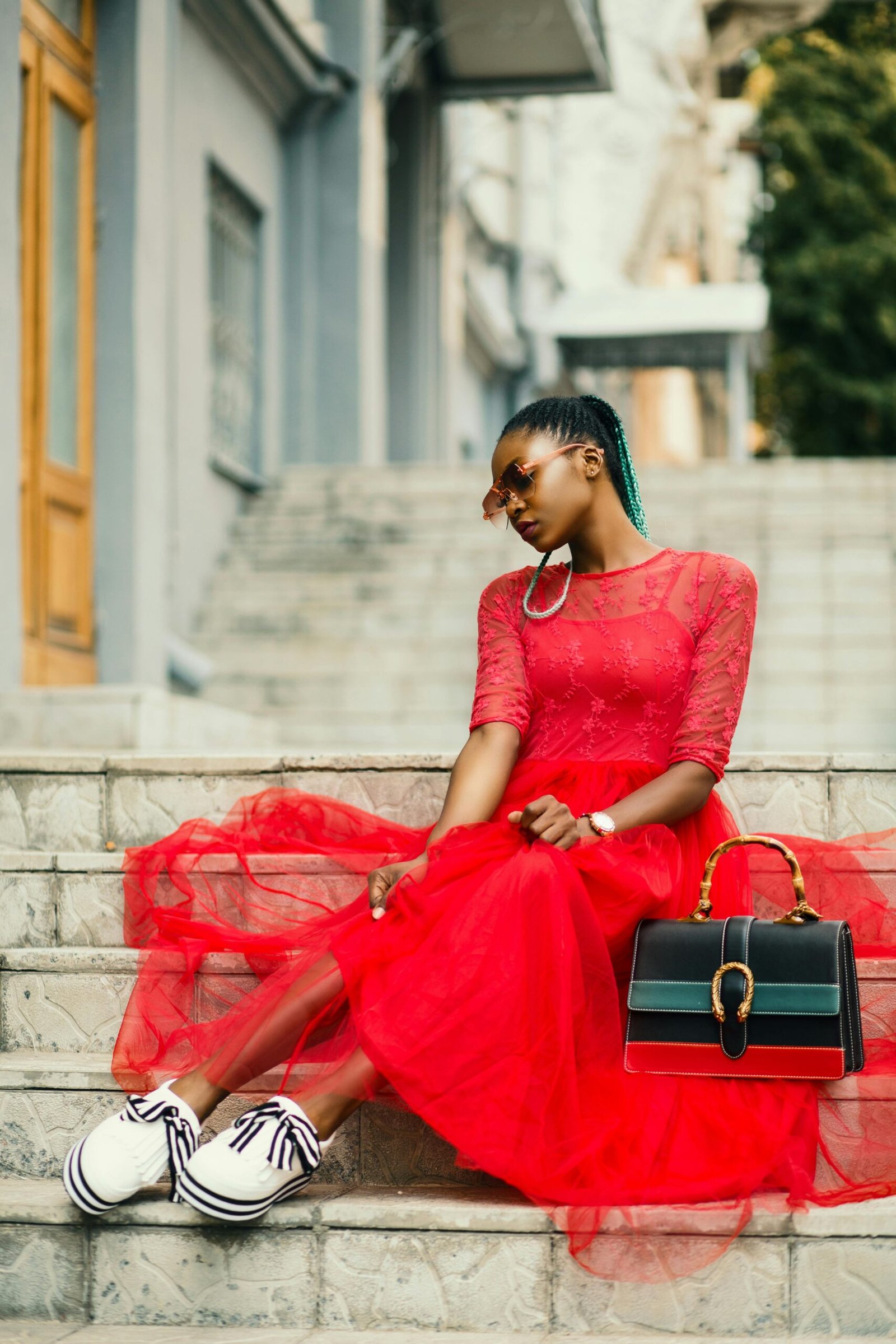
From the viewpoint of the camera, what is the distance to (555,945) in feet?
10.2

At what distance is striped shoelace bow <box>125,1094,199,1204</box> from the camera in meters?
3.04

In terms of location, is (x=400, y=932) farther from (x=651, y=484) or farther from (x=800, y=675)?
(x=651, y=484)

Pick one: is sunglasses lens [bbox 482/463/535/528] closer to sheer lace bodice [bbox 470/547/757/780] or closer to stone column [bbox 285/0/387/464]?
sheer lace bodice [bbox 470/547/757/780]

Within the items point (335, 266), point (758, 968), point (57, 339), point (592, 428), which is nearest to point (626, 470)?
point (592, 428)

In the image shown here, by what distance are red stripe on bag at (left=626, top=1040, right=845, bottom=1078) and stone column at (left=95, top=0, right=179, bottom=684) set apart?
5.68 m

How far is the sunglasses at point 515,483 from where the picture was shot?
143 inches

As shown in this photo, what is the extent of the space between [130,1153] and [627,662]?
4.71 feet

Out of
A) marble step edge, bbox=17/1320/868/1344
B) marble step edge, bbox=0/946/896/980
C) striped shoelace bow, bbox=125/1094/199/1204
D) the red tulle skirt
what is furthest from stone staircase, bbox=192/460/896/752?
marble step edge, bbox=17/1320/868/1344

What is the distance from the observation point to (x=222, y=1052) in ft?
10.3

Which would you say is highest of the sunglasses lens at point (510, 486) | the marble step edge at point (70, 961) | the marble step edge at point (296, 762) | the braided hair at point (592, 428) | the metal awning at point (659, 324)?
the metal awning at point (659, 324)

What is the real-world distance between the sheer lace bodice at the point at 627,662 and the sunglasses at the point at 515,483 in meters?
0.27

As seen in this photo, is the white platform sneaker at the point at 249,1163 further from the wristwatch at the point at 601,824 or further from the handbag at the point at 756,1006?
the wristwatch at the point at 601,824

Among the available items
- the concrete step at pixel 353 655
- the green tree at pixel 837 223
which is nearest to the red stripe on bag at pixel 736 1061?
the concrete step at pixel 353 655

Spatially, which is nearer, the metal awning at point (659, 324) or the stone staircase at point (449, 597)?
the stone staircase at point (449, 597)
